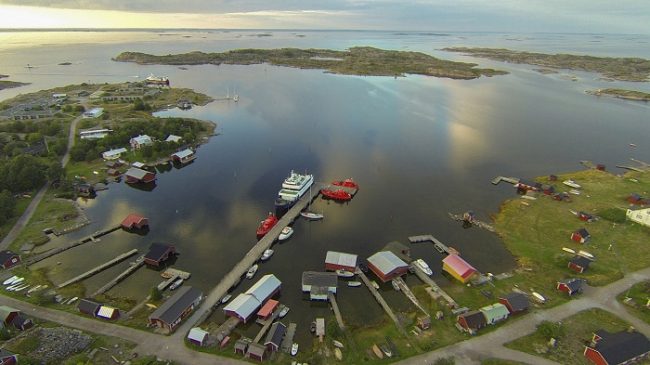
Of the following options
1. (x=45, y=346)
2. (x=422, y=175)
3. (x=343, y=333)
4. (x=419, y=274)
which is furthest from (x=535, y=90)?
(x=45, y=346)

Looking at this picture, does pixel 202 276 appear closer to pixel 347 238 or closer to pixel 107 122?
pixel 347 238

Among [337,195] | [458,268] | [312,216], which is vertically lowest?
[458,268]

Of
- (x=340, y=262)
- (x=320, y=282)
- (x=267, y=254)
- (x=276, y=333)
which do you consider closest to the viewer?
(x=276, y=333)

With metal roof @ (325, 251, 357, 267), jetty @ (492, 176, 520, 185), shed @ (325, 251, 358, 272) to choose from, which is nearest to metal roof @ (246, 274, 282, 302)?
shed @ (325, 251, 358, 272)

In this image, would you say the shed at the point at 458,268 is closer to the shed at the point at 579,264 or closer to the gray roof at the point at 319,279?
the shed at the point at 579,264

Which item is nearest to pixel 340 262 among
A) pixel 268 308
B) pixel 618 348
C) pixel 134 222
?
pixel 268 308

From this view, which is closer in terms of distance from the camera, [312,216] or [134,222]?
[134,222]

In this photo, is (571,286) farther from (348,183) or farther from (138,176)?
(138,176)

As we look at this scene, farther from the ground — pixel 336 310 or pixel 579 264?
pixel 579 264
